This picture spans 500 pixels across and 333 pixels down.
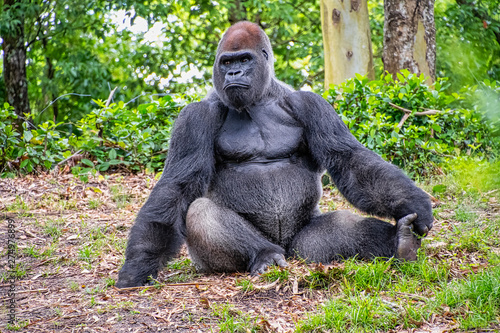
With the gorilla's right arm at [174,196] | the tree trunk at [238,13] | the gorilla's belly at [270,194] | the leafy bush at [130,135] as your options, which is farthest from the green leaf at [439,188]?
the tree trunk at [238,13]

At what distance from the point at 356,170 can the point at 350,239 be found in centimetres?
51

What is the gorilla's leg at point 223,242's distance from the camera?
3826 mm

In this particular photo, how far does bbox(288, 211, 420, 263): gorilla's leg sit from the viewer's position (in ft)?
12.1

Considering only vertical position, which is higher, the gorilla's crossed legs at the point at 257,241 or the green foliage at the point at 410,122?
the green foliage at the point at 410,122

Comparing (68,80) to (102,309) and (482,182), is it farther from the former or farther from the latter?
(482,182)

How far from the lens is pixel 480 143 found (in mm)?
6500

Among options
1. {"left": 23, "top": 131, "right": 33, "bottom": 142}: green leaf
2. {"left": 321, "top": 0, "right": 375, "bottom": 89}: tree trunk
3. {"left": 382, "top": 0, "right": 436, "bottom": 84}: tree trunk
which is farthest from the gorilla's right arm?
{"left": 382, "top": 0, "right": 436, "bottom": 84}: tree trunk

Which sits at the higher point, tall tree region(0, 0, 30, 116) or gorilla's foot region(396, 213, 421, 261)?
tall tree region(0, 0, 30, 116)

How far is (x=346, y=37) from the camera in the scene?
812 centimetres

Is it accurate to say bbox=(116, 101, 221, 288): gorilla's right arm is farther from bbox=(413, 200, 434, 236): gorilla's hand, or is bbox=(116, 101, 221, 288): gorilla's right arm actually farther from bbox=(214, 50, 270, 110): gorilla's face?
bbox=(413, 200, 434, 236): gorilla's hand

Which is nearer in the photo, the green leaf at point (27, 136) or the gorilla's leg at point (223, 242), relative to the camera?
the gorilla's leg at point (223, 242)

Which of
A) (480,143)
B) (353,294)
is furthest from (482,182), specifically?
(480,143)

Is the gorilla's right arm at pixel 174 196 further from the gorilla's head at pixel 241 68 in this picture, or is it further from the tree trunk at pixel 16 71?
the tree trunk at pixel 16 71

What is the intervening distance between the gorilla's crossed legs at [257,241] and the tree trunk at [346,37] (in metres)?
4.59
